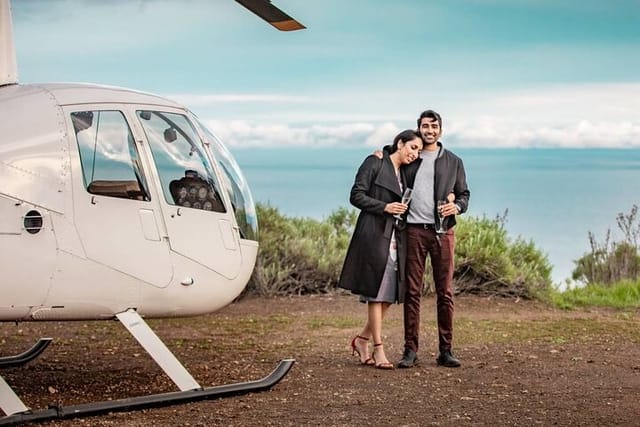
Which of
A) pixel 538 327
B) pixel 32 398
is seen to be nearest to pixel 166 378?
pixel 32 398

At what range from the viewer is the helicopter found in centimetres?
730

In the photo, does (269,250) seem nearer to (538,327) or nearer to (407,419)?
(538,327)

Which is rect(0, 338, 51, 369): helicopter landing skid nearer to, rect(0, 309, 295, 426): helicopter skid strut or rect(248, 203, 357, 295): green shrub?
rect(0, 309, 295, 426): helicopter skid strut

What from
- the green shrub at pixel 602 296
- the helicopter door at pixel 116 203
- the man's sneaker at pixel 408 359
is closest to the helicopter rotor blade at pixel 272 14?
the helicopter door at pixel 116 203

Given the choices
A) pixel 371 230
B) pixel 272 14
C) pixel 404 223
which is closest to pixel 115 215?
pixel 272 14

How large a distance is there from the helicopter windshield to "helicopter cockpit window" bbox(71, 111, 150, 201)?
692 mm

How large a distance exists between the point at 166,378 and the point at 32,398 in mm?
1087

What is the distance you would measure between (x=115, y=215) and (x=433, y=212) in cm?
262

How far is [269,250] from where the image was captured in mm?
14148

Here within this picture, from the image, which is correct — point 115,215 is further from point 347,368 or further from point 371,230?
point 347,368

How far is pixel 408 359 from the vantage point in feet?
30.7

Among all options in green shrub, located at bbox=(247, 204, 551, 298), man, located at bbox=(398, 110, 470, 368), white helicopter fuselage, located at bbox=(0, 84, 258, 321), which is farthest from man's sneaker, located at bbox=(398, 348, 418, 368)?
green shrub, located at bbox=(247, 204, 551, 298)

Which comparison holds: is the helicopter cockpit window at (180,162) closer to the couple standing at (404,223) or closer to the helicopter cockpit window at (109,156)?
the helicopter cockpit window at (109,156)

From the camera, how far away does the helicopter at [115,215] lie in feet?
24.0
